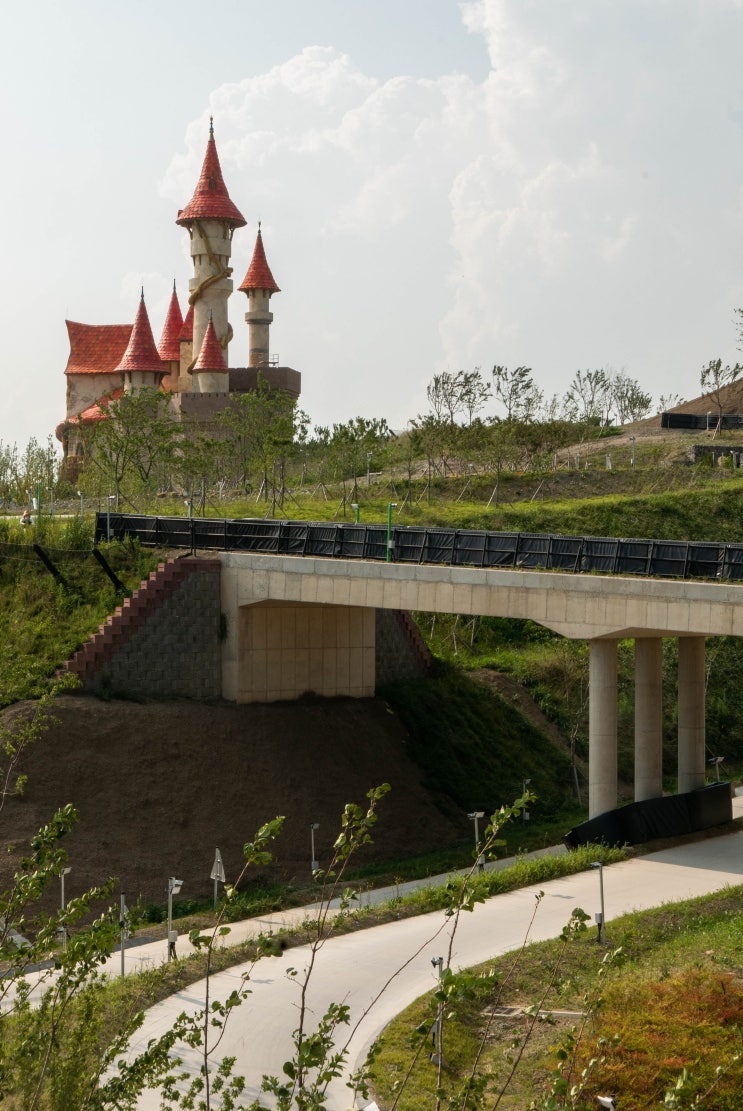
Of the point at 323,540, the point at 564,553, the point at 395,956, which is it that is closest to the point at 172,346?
the point at 323,540

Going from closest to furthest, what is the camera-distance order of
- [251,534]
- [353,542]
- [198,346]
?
[353,542]
[251,534]
[198,346]

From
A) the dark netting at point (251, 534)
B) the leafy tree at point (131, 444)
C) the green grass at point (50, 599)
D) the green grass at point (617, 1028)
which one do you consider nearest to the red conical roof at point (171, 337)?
the leafy tree at point (131, 444)

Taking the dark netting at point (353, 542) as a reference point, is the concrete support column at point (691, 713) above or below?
below

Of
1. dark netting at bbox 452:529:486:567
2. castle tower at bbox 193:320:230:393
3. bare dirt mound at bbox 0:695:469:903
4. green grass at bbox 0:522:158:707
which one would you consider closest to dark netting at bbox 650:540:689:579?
dark netting at bbox 452:529:486:567

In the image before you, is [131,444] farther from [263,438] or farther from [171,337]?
[171,337]

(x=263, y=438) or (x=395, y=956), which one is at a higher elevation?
(x=263, y=438)

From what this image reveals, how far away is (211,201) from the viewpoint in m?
79.4

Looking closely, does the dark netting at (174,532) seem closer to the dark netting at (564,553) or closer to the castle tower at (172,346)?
the dark netting at (564,553)

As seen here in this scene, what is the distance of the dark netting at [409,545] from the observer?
35781 mm

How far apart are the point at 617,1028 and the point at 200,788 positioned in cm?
1768

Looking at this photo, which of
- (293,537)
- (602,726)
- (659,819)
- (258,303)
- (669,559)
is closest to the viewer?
(669,559)

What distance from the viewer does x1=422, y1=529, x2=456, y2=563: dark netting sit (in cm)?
3544

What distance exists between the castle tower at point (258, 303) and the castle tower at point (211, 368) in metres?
5.94

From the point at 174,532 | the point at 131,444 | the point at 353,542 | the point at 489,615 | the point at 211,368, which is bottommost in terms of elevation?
the point at 489,615
